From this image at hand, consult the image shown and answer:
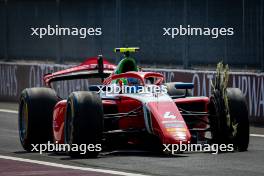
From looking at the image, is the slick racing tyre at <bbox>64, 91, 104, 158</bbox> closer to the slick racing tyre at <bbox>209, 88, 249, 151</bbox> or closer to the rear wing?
the slick racing tyre at <bbox>209, 88, 249, 151</bbox>

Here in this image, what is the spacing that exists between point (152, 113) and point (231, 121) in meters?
1.22

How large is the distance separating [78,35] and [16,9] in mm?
3232

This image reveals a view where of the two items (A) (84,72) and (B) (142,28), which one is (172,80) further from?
(A) (84,72)

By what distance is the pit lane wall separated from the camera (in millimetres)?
20516

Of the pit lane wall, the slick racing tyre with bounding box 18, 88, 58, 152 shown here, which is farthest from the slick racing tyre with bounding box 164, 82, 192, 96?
→ the pit lane wall

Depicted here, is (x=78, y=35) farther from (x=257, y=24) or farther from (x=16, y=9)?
(x=257, y=24)

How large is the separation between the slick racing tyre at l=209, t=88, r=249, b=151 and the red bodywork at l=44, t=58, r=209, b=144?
16.8 inches

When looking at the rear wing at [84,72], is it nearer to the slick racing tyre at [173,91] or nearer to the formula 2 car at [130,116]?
the formula 2 car at [130,116]

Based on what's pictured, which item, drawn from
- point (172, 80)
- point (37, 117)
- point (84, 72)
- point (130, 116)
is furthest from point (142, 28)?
point (130, 116)

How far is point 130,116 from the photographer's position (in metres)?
14.9

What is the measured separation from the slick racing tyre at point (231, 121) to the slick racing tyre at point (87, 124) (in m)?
1.69

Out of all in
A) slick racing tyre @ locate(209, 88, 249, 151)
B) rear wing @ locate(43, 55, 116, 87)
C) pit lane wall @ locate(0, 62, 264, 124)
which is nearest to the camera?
slick racing tyre @ locate(209, 88, 249, 151)

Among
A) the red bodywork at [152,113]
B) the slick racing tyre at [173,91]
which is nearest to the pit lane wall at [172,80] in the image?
the slick racing tyre at [173,91]

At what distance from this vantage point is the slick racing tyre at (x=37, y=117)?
52.5ft
